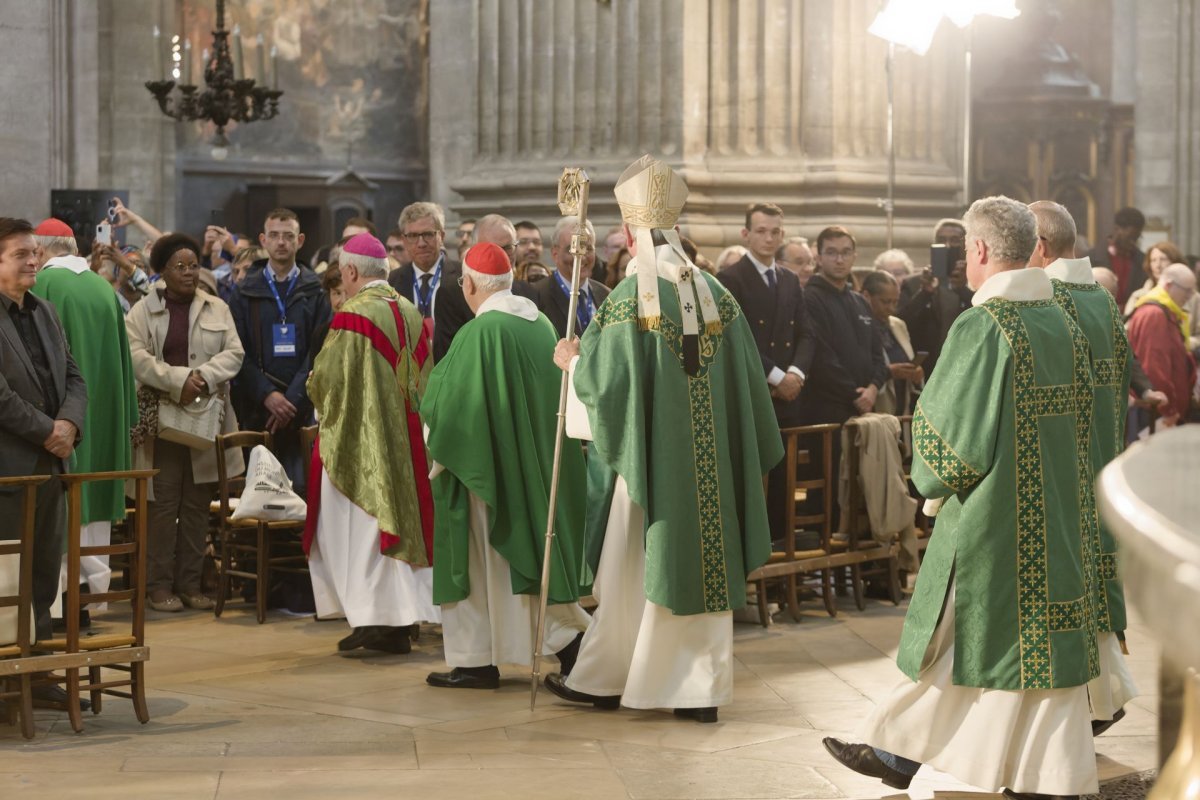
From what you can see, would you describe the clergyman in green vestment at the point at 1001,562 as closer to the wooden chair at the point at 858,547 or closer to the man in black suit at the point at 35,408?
the man in black suit at the point at 35,408

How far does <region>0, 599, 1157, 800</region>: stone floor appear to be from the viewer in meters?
4.97

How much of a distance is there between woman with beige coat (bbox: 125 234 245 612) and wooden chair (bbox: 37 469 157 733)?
2.19 meters

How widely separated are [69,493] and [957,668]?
2.72 m

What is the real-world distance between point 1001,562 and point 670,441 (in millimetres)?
1382

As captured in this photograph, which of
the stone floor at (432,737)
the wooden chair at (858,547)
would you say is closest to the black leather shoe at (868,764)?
the stone floor at (432,737)

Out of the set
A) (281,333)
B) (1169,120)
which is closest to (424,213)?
(281,333)

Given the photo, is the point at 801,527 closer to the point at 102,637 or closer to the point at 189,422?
the point at 189,422

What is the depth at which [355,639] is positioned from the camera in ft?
23.2

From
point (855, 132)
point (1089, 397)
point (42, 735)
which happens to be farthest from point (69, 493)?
point (855, 132)

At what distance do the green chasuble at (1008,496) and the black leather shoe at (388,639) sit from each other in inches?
109

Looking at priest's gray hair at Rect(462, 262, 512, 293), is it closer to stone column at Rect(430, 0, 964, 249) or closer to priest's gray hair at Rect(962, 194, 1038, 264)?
priest's gray hair at Rect(962, 194, 1038, 264)

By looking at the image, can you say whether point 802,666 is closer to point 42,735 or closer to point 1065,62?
point 42,735

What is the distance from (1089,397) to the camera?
16.0 feet

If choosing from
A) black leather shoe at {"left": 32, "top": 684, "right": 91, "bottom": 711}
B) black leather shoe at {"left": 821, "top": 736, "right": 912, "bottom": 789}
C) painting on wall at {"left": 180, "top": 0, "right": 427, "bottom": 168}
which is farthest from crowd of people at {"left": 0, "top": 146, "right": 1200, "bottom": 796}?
painting on wall at {"left": 180, "top": 0, "right": 427, "bottom": 168}
